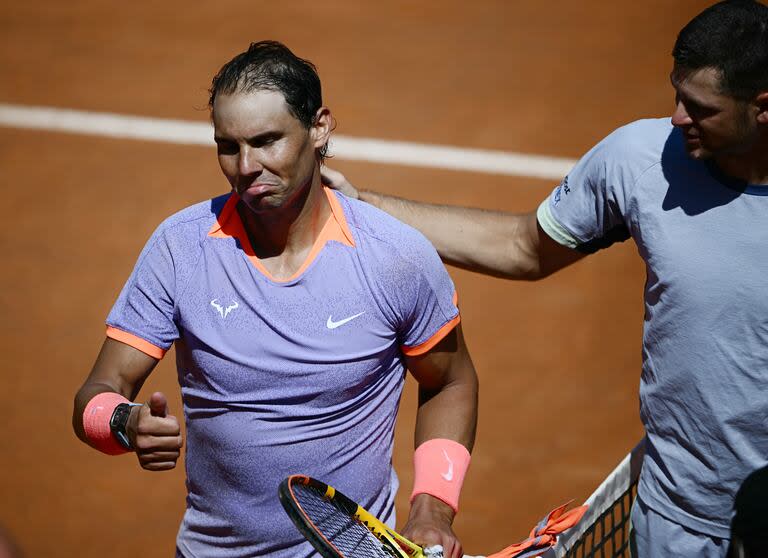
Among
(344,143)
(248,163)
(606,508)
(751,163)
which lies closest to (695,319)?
(751,163)

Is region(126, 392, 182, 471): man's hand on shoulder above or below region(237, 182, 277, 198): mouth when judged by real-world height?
below

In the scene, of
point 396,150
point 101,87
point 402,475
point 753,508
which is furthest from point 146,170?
point 753,508

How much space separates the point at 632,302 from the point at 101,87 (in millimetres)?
4726

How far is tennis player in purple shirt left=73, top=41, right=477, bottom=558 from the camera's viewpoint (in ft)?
11.0

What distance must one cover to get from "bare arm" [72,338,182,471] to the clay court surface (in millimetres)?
2658

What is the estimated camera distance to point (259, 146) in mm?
3361

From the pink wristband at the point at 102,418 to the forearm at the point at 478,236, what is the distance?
1287 mm

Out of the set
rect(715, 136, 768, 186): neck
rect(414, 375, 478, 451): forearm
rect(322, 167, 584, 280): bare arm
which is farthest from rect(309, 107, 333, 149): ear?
rect(715, 136, 768, 186): neck

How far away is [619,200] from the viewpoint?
11.5ft

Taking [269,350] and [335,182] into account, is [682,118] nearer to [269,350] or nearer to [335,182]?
[335,182]

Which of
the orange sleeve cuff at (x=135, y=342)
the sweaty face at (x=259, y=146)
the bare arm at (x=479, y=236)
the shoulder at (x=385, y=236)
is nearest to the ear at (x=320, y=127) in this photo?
the sweaty face at (x=259, y=146)

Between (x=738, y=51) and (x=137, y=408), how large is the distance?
211 cm

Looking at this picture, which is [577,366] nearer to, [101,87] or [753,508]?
[753,508]

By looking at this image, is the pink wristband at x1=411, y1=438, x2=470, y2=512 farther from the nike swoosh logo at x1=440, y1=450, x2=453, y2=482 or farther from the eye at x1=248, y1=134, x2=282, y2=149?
the eye at x1=248, y1=134, x2=282, y2=149
